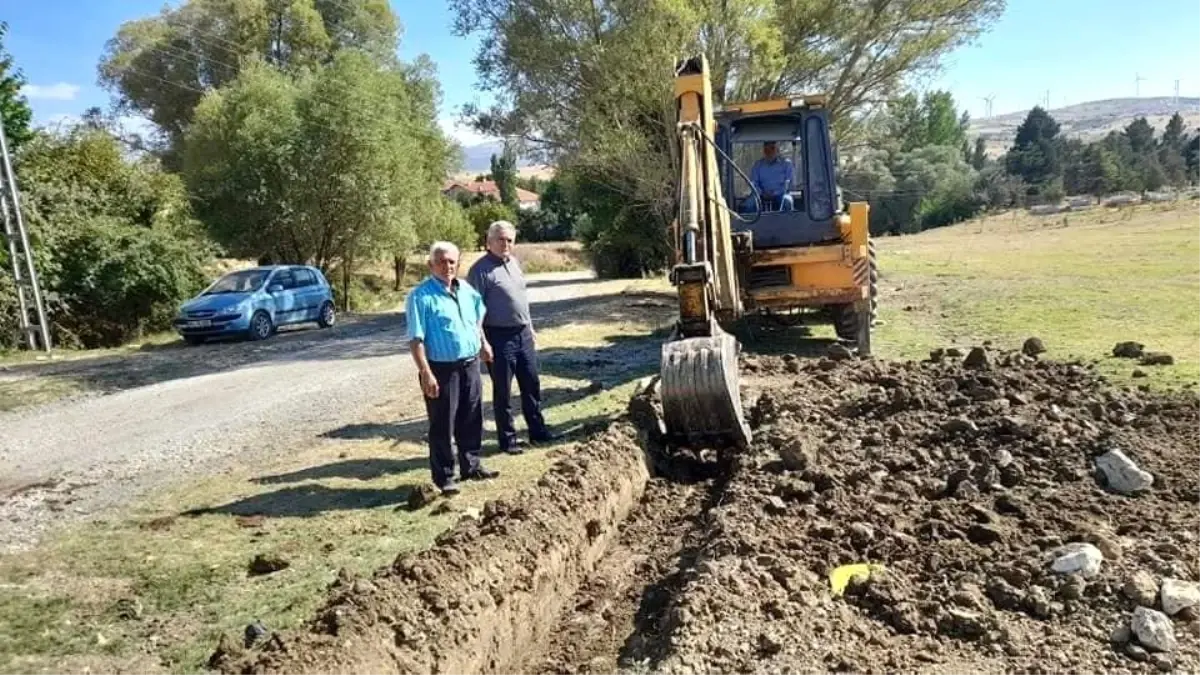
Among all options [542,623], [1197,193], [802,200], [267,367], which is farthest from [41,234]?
[1197,193]

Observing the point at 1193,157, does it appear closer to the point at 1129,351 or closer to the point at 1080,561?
the point at 1129,351

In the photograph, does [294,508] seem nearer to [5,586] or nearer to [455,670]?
[5,586]

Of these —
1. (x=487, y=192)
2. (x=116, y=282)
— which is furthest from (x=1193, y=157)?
(x=116, y=282)

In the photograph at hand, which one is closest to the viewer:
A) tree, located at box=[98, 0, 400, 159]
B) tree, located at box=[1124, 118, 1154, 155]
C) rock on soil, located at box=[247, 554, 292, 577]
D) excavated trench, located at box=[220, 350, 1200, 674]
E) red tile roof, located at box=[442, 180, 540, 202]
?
excavated trench, located at box=[220, 350, 1200, 674]

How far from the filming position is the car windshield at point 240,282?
60.6 feet

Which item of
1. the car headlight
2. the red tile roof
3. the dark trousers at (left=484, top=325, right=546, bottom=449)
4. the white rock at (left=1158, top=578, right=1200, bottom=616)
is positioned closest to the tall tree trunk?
the car headlight

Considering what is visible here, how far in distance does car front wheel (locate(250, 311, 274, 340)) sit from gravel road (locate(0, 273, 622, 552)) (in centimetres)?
115

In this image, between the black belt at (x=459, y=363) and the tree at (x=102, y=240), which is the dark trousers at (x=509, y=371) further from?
the tree at (x=102, y=240)

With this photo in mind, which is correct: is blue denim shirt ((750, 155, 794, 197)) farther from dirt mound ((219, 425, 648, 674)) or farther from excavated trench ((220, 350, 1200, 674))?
dirt mound ((219, 425, 648, 674))

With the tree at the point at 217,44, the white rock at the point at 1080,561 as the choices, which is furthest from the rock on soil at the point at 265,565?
the tree at the point at 217,44

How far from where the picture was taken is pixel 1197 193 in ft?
171

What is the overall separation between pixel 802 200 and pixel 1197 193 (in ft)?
168

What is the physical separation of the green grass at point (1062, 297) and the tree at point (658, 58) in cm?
487

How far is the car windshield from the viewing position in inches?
728
